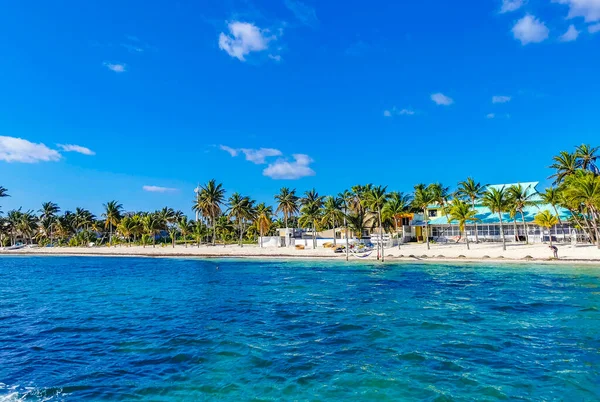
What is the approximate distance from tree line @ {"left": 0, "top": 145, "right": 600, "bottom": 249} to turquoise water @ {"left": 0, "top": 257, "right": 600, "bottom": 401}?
25281mm

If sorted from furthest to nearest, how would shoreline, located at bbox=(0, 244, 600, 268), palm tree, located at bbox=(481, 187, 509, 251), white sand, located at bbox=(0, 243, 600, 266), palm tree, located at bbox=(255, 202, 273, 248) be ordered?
palm tree, located at bbox=(255, 202, 273, 248) < palm tree, located at bbox=(481, 187, 509, 251) < white sand, located at bbox=(0, 243, 600, 266) < shoreline, located at bbox=(0, 244, 600, 268)

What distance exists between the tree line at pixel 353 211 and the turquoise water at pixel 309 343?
2528cm

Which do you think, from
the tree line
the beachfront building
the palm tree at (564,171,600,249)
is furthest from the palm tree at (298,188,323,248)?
the palm tree at (564,171,600,249)

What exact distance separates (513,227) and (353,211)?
26.9m

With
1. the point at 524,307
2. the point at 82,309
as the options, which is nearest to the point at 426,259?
the point at 524,307

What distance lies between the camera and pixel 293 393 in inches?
346

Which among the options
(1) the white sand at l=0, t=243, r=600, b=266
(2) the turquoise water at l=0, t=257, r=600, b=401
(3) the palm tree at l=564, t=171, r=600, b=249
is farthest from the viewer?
(1) the white sand at l=0, t=243, r=600, b=266

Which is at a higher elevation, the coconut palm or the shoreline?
the coconut palm

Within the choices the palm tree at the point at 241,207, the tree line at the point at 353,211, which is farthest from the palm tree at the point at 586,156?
the palm tree at the point at 241,207

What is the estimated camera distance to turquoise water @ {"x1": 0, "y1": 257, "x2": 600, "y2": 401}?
910cm

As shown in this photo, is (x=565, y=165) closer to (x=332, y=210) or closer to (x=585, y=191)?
(x=585, y=191)

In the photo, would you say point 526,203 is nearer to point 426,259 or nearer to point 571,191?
point 571,191

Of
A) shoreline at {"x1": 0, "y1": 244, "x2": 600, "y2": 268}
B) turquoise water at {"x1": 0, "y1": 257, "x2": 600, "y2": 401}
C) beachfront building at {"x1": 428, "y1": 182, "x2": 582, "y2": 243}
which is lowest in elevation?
turquoise water at {"x1": 0, "y1": 257, "x2": 600, "y2": 401}

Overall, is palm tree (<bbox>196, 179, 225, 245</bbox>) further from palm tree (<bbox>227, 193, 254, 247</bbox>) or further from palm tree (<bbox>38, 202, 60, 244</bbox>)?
palm tree (<bbox>38, 202, 60, 244</bbox>)
